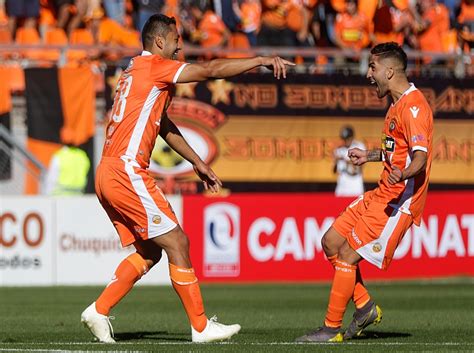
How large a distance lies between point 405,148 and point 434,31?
1369 cm

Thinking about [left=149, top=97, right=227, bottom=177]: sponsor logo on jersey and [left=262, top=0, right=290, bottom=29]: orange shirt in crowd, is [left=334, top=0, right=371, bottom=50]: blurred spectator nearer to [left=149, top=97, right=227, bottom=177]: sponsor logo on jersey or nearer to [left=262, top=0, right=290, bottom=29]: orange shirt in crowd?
[left=262, top=0, right=290, bottom=29]: orange shirt in crowd

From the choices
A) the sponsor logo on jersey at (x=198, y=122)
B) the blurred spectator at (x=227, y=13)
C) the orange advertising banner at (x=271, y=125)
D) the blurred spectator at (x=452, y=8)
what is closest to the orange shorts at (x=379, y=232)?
the orange advertising banner at (x=271, y=125)

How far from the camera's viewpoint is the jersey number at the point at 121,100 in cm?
950

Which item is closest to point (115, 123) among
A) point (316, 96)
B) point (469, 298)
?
point (469, 298)

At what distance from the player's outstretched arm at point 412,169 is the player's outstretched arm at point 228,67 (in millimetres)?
1144

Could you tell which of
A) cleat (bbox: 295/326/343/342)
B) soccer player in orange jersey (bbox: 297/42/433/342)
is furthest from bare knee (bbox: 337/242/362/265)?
cleat (bbox: 295/326/343/342)

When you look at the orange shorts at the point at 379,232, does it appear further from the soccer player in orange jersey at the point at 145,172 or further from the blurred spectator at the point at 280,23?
the blurred spectator at the point at 280,23

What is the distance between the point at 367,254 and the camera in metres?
9.74

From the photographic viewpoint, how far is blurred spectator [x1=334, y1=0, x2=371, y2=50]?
72.8 ft

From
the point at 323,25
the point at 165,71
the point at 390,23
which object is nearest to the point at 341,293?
the point at 165,71

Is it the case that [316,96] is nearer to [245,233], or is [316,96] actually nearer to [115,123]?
[245,233]

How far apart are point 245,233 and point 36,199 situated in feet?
11.1

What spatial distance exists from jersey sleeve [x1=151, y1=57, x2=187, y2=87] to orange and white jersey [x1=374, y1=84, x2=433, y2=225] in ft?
5.85

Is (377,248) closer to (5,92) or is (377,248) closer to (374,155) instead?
(374,155)
